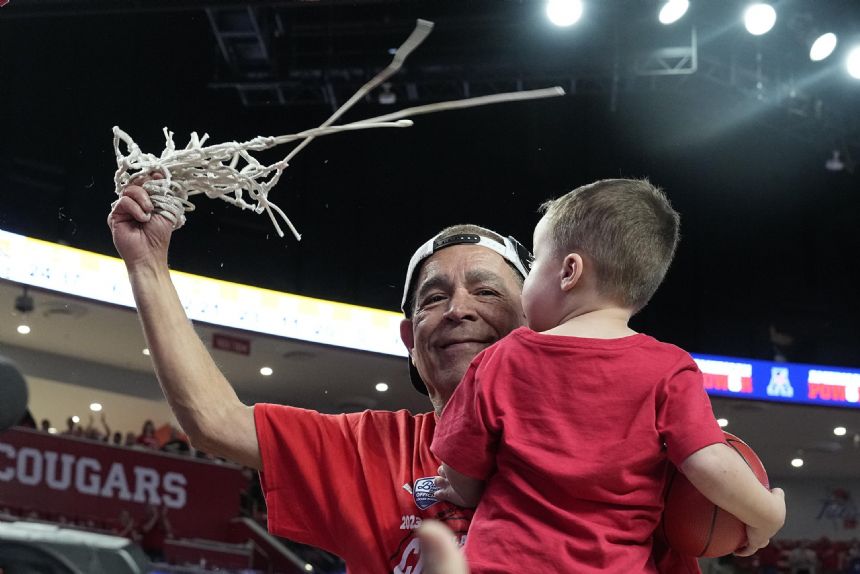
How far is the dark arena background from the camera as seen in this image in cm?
697

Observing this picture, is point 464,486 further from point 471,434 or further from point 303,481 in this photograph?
point 303,481

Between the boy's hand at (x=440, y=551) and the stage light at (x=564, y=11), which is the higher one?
the stage light at (x=564, y=11)

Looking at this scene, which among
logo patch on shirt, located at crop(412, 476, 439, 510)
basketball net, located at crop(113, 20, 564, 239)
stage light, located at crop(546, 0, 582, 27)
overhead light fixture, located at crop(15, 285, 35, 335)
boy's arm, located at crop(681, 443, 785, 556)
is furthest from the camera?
overhead light fixture, located at crop(15, 285, 35, 335)

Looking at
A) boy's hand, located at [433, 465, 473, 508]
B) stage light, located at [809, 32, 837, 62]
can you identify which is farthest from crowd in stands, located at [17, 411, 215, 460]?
boy's hand, located at [433, 465, 473, 508]

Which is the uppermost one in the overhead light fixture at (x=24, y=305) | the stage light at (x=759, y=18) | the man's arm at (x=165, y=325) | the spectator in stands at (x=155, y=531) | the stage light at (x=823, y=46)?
the stage light at (x=759, y=18)

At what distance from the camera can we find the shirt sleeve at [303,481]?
5.62 feet

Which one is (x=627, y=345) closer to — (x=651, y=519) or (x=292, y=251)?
(x=651, y=519)

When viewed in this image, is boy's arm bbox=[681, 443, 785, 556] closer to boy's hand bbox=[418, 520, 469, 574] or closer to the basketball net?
boy's hand bbox=[418, 520, 469, 574]

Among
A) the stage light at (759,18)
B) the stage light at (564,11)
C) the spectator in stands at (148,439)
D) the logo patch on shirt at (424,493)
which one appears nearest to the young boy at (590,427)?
the logo patch on shirt at (424,493)

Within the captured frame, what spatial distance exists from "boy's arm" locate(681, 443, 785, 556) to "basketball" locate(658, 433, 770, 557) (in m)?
0.03

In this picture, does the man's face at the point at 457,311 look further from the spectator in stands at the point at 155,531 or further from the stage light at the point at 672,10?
the spectator in stands at the point at 155,531

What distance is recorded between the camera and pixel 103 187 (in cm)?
898

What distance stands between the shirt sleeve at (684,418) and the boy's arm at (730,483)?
0.4 inches

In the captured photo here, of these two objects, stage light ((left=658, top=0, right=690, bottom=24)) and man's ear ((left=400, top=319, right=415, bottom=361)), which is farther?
stage light ((left=658, top=0, right=690, bottom=24))
